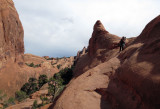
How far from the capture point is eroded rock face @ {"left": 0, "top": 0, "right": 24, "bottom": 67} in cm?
3556

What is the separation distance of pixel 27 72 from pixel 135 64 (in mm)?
45287

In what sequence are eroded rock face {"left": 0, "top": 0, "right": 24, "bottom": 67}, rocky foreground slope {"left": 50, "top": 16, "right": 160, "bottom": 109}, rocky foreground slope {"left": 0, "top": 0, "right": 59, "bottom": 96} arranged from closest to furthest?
1. rocky foreground slope {"left": 50, "top": 16, "right": 160, "bottom": 109}
2. rocky foreground slope {"left": 0, "top": 0, "right": 59, "bottom": 96}
3. eroded rock face {"left": 0, "top": 0, "right": 24, "bottom": 67}

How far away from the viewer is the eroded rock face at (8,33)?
1400 inches

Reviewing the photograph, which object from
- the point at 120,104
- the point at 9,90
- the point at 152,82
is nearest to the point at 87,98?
the point at 120,104

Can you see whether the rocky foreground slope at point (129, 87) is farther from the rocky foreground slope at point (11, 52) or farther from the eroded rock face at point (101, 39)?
the rocky foreground slope at point (11, 52)

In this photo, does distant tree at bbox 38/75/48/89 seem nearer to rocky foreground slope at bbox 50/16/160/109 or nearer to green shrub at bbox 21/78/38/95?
green shrub at bbox 21/78/38/95

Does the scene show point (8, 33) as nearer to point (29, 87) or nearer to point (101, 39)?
point (29, 87)

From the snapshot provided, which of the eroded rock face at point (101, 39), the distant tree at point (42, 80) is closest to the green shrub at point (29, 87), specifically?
the distant tree at point (42, 80)

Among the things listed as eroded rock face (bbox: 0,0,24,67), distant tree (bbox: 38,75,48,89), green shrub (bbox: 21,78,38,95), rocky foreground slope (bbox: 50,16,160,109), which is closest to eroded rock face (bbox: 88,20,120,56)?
rocky foreground slope (bbox: 50,16,160,109)

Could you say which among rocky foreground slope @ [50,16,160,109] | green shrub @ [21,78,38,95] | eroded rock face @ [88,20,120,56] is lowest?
green shrub @ [21,78,38,95]

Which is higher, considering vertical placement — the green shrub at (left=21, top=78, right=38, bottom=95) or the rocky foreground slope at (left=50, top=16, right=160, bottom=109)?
the rocky foreground slope at (left=50, top=16, right=160, bottom=109)

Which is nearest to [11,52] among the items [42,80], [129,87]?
[42,80]

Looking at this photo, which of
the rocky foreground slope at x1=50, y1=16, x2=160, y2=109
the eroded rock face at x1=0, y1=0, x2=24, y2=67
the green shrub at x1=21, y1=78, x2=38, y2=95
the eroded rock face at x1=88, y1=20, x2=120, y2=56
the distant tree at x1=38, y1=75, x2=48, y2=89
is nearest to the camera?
the rocky foreground slope at x1=50, y1=16, x2=160, y2=109

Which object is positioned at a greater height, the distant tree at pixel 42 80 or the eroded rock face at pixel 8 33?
the eroded rock face at pixel 8 33
